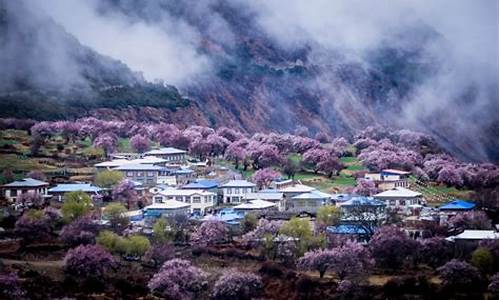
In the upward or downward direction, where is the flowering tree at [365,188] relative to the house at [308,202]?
upward

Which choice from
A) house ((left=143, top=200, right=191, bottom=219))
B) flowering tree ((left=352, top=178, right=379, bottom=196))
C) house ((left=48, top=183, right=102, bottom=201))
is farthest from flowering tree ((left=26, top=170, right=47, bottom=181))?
flowering tree ((left=352, top=178, right=379, bottom=196))

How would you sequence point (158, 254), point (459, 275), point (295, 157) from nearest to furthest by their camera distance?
point (459, 275) < point (158, 254) < point (295, 157)

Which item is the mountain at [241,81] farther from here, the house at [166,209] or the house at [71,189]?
the house at [166,209]

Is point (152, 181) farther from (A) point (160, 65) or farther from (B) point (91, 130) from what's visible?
(A) point (160, 65)

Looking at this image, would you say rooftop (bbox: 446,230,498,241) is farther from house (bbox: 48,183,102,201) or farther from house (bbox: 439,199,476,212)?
house (bbox: 48,183,102,201)

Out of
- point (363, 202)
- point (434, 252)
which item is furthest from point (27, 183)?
point (434, 252)

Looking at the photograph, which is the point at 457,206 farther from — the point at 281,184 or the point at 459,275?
the point at 281,184

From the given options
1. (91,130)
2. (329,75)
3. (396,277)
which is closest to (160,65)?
(91,130)

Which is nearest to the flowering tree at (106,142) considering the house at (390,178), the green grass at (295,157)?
the green grass at (295,157)
